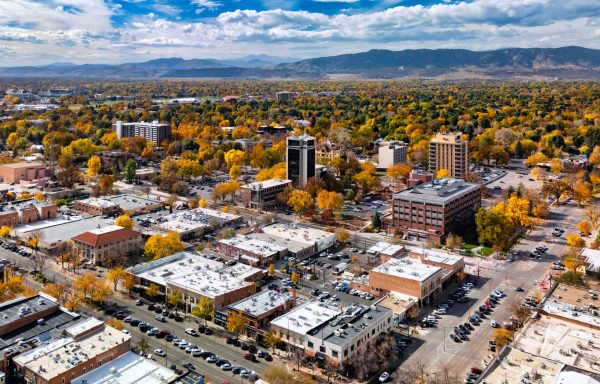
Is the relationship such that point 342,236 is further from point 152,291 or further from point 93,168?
point 93,168

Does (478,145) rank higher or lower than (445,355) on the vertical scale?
Result: higher

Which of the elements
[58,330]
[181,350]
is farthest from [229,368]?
[58,330]

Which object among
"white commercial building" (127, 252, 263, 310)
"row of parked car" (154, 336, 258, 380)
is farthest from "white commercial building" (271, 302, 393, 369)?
"white commercial building" (127, 252, 263, 310)

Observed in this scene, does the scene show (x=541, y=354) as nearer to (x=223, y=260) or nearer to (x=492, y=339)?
(x=492, y=339)

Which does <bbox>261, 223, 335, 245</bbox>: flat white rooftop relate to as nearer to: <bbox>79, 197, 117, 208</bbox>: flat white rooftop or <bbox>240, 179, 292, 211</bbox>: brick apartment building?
<bbox>240, 179, 292, 211</bbox>: brick apartment building

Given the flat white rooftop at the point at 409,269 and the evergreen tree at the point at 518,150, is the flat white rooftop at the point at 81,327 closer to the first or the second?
the flat white rooftop at the point at 409,269

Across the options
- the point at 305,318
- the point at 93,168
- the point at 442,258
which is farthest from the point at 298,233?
the point at 93,168
